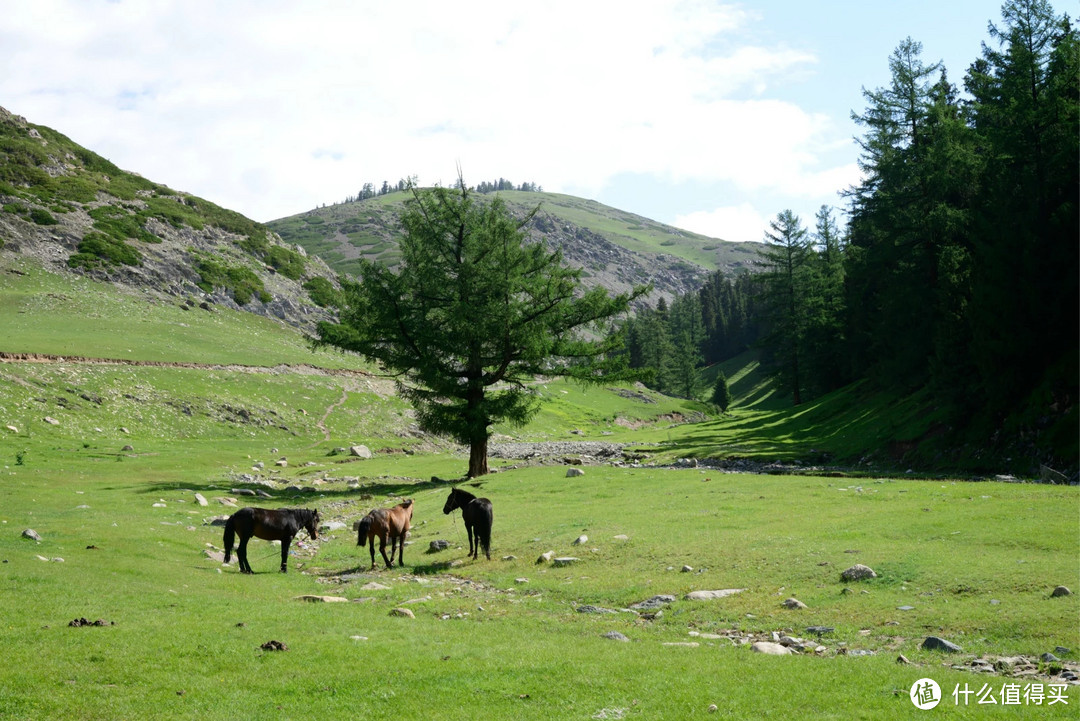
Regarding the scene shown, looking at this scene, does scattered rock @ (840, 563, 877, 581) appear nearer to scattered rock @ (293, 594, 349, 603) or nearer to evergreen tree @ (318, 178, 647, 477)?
scattered rock @ (293, 594, 349, 603)

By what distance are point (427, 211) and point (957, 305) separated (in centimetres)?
3218

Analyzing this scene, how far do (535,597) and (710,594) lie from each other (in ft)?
13.1

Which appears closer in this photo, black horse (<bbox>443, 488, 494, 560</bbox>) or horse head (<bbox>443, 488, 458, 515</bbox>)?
black horse (<bbox>443, 488, 494, 560</bbox>)

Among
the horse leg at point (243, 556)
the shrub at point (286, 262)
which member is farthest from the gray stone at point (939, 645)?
the shrub at point (286, 262)

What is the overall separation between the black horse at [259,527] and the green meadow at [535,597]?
67 centimetres

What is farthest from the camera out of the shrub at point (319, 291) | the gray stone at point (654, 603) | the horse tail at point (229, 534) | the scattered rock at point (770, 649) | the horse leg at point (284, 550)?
the shrub at point (319, 291)

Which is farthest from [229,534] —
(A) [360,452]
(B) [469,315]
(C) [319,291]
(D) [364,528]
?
(C) [319,291]

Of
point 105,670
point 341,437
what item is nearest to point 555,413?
point 341,437

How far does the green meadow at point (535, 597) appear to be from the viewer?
9.62 m

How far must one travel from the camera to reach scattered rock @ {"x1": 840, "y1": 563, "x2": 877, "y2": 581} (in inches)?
605

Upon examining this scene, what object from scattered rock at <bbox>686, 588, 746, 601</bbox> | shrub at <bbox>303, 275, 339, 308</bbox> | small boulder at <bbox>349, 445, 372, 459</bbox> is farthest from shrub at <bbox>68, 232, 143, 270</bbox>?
scattered rock at <bbox>686, 588, 746, 601</bbox>

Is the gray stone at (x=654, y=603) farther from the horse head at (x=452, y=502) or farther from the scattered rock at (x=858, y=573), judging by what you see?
the horse head at (x=452, y=502)

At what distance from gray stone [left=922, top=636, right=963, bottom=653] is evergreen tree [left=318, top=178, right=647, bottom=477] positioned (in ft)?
93.6

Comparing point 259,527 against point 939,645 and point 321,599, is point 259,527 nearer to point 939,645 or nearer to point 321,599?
point 321,599
